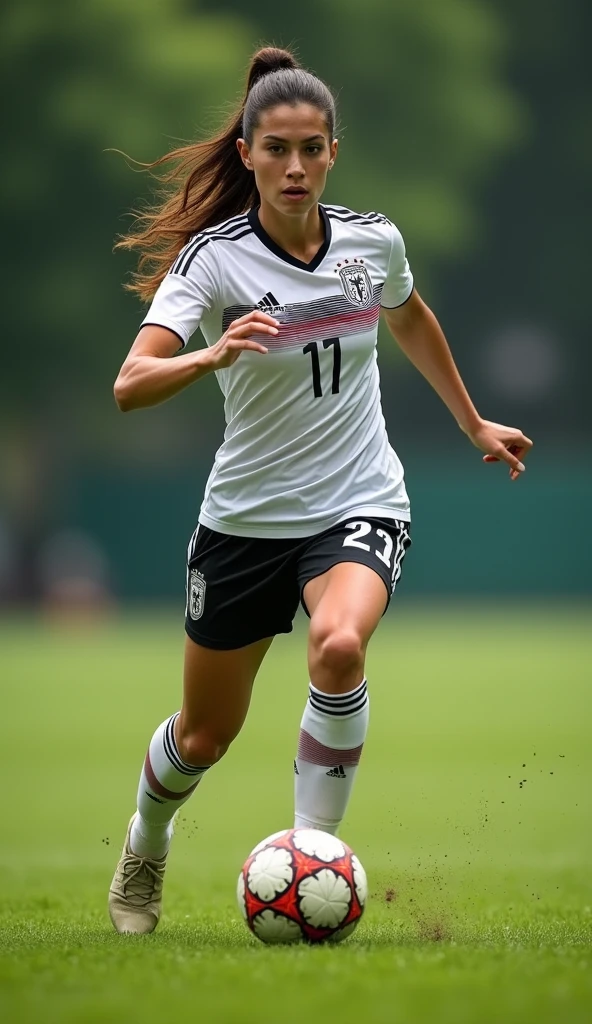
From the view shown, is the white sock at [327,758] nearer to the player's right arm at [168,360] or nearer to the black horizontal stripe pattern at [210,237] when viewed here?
the player's right arm at [168,360]

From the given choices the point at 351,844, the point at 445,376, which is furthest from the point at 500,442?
the point at 351,844

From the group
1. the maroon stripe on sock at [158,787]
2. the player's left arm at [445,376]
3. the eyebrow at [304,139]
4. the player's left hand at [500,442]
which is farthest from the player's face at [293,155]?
the maroon stripe on sock at [158,787]

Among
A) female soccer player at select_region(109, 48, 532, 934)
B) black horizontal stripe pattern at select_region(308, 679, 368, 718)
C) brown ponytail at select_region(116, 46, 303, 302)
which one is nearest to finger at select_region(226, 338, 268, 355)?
female soccer player at select_region(109, 48, 532, 934)

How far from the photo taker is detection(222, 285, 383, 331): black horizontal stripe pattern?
16.7 ft

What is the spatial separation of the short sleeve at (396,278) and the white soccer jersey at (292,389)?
0.23 m

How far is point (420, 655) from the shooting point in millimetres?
19688

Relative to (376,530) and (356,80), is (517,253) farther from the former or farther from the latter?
(376,530)

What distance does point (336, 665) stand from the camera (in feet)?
15.2

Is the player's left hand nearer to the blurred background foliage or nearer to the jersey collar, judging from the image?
the jersey collar

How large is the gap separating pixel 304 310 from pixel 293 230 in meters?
0.27

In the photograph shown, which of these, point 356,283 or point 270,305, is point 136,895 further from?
point 356,283

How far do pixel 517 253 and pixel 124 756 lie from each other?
2699 cm

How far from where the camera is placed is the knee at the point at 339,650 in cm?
460

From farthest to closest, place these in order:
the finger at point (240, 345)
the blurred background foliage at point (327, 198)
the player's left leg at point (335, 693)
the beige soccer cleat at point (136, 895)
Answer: the blurred background foliage at point (327, 198), the beige soccer cleat at point (136, 895), the player's left leg at point (335, 693), the finger at point (240, 345)
